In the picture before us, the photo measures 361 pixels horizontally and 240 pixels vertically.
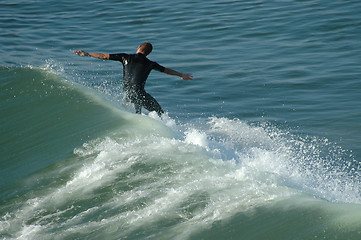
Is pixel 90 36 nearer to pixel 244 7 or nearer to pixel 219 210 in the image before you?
pixel 244 7

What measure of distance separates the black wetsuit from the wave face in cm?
39

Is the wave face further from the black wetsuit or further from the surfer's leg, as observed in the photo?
the black wetsuit

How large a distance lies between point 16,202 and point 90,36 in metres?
14.0

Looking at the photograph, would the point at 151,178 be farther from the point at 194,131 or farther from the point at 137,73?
the point at 137,73

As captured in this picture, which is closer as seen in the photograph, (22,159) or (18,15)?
(22,159)

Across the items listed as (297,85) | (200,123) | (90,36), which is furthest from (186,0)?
(200,123)

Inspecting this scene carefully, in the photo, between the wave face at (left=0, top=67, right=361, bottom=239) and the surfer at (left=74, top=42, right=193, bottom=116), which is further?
the surfer at (left=74, top=42, right=193, bottom=116)

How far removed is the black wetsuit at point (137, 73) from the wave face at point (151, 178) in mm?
392

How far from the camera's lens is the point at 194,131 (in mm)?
9375

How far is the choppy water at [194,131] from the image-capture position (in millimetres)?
5953

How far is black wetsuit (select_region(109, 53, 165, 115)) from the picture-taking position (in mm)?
9836

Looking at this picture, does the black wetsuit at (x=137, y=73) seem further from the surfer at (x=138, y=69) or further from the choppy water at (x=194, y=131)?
the choppy water at (x=194, y=131)

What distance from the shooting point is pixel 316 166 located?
9117mm

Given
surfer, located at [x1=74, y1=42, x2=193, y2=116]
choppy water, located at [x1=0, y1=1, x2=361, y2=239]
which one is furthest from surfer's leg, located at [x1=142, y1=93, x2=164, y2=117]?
choppy water, located at [x1=0, y1=1, x2=361, y2=239]
